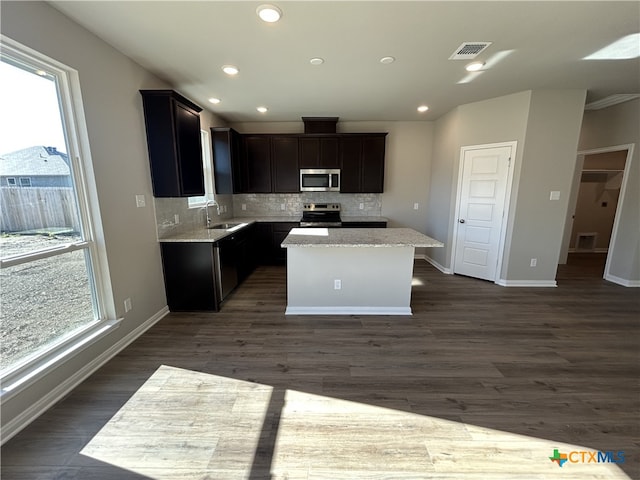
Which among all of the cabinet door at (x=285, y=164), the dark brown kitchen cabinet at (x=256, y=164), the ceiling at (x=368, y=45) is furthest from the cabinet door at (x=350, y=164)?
the dark brown kitchen cabinet at (x=256, y=164)

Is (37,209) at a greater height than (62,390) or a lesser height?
greater

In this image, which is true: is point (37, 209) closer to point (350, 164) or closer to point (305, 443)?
point (305, 443)

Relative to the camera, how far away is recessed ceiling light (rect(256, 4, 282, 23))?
5.83ft

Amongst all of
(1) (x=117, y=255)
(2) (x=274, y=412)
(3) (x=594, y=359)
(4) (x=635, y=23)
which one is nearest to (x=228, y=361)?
(2) (x=274, y=412)

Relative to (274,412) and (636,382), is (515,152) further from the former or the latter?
(274,412)

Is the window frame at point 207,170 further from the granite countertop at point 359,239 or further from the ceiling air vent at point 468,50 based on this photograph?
the ceiling air vent at point 468,50

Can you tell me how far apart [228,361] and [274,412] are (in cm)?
71

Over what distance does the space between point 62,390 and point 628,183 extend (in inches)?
277

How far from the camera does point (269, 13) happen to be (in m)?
1.83

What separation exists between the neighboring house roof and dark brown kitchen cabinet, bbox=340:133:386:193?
12.6ft

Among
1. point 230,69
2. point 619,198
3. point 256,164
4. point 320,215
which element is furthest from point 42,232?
point 619,198

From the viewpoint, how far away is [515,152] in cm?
357

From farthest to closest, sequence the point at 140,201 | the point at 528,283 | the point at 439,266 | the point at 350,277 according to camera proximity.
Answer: the point at 439,266, the point at 528,283, the point at 350,277, the point at 140,201

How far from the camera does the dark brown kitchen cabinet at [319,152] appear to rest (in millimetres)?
4766
